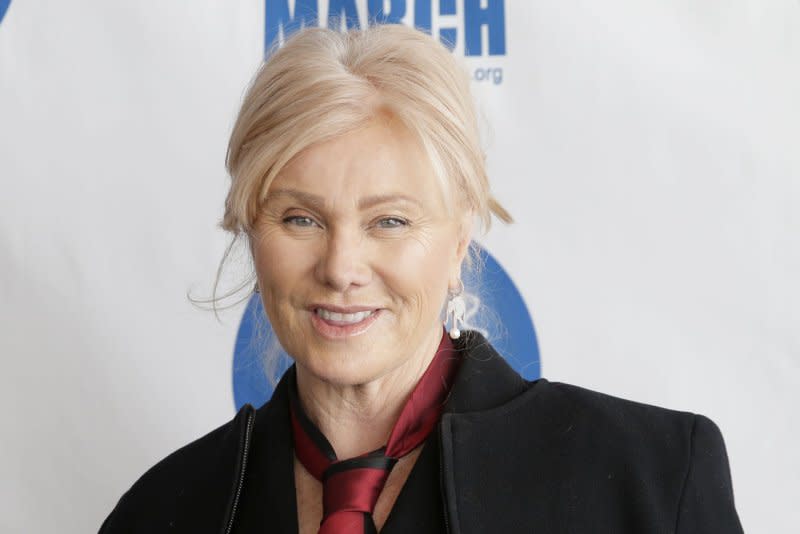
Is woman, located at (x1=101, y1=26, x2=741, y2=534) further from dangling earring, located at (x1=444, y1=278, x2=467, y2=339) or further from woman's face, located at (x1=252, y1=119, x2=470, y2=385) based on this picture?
dangling earring, located at (x1=444, y1=278, x2=467, y2=339)

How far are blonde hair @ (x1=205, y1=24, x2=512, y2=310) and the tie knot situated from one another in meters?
0.34

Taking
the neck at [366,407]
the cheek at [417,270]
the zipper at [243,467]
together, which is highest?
the cheek at [417,270]

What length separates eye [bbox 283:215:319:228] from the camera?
4.68 ft

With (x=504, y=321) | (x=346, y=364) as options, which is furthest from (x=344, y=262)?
(x=504, y=321)

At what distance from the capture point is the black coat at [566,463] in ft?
4.47

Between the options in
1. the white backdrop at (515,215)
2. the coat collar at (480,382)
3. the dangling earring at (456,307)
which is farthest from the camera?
the white backdrop at (515,215)

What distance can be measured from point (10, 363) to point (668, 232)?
1.32m

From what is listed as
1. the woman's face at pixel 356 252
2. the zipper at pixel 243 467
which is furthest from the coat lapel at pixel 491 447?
the zipper at pixel 243 467

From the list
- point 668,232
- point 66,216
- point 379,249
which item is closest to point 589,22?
point 668,232

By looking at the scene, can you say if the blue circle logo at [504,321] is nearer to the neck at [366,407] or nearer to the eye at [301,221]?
the neck at [366,407]

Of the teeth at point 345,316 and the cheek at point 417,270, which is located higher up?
the cheek at point 417,270

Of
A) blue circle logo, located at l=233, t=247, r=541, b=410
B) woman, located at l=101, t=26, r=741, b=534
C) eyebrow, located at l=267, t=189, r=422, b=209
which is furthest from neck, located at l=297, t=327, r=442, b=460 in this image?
blue circle logo, located at l=233, t=247, r=541, b=410

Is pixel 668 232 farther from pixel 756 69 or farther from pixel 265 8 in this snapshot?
pixel 265 8

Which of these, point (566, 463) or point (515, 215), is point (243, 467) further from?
point (515, 215)
